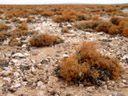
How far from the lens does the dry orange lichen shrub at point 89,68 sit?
102 inches

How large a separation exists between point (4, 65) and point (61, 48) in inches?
72.8

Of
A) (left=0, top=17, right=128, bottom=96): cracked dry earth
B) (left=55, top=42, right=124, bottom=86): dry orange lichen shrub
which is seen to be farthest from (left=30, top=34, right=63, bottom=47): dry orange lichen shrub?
(left=55, top=42, right=124, bottom=86): dry orange lichen shrub

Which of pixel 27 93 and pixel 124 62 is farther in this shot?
pixel 124 62

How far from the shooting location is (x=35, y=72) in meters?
2.99

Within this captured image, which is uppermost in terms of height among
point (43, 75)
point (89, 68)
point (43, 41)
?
point (43, 41)

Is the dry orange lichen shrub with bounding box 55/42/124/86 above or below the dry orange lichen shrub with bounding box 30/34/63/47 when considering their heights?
below

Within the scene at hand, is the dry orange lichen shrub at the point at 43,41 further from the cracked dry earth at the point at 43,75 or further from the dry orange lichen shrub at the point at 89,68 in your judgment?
the dry orange lichen shrub at the point at 89,68

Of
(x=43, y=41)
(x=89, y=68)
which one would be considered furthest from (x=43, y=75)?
(x=43, y=41)

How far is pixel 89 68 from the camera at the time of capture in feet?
8.87

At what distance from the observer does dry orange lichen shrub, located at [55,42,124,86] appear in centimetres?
259

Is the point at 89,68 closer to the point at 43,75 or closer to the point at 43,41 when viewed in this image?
the point at 43,75

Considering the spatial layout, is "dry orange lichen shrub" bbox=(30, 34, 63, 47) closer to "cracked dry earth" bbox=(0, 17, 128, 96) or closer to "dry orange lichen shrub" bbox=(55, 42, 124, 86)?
"cracked dry earth" bbox=(0, 17, 128, 96)

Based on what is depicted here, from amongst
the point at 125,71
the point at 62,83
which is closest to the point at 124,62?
the point at 125,71

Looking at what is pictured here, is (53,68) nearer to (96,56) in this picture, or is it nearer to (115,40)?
(96,56)
